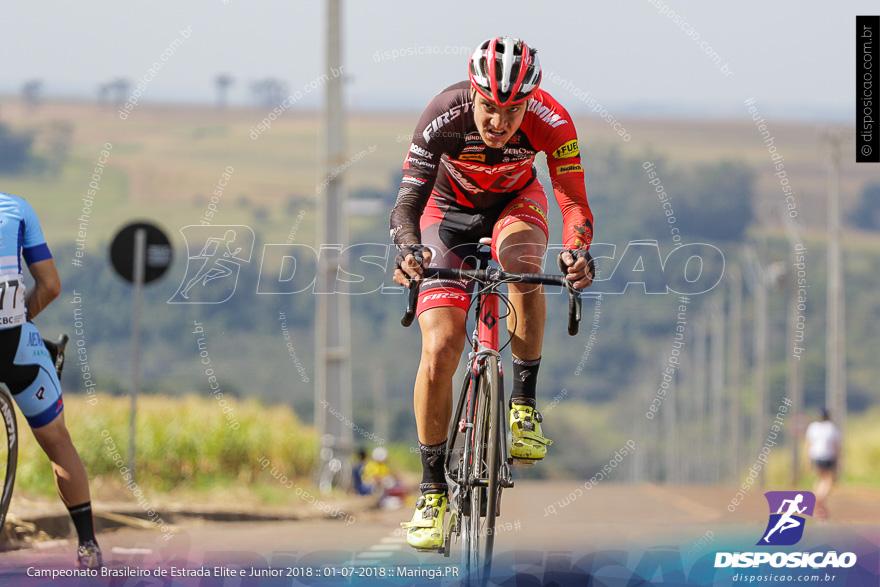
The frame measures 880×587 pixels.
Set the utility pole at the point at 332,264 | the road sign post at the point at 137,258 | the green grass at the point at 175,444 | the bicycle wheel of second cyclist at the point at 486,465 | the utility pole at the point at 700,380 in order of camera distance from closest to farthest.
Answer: the bicycle wheel of second cyclist at the point at 486,465 → the road sign post at the point at 137,258 → the green grass at the point at 175,444 → the utility pole at the point at 332,264 → the utility pole at the point at 700,380

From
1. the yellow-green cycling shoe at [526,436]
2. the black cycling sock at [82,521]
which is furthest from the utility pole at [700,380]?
the black cycling sock at [82,521]

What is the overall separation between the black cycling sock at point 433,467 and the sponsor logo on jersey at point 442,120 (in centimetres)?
174

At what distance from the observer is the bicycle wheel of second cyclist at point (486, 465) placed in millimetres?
5750

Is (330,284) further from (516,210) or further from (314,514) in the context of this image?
(516,210)

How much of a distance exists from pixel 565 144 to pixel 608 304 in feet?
334

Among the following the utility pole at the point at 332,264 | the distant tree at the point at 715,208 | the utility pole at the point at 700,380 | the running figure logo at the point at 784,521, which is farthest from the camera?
the distant tree at the point at 715,208

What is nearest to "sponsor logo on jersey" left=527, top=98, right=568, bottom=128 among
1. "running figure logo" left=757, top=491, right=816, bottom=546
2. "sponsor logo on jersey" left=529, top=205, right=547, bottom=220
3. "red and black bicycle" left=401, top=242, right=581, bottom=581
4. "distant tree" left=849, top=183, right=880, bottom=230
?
"sponsor logo on jersey" left=529, top=205, right=547, bottom=220

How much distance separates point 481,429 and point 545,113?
1826 millimetres

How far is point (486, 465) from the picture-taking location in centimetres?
600

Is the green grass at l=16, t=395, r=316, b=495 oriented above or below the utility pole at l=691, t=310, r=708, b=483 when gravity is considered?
above

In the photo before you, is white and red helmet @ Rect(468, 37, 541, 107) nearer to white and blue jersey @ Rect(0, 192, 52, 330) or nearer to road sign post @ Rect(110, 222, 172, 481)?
white and blue jersey @ Rect(0, 192, 52, 330)

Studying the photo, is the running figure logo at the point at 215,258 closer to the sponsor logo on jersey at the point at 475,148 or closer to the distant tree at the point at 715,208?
the sponsor logo on jersey at the point at 475,148

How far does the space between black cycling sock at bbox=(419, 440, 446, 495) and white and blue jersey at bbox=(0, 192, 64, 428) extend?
7.05 feet

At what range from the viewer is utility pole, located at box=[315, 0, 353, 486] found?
17.1m
